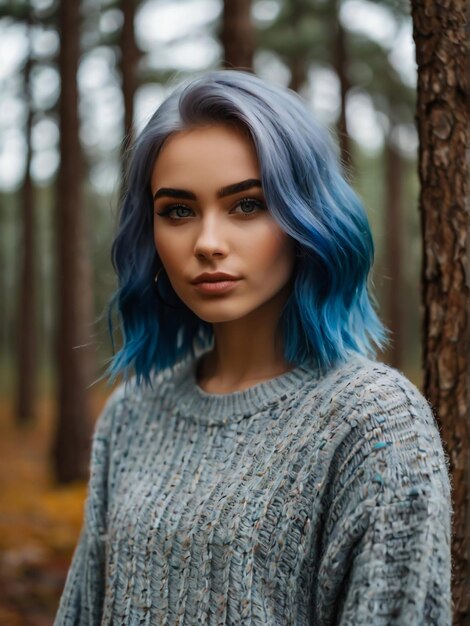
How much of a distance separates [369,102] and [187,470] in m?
11.3

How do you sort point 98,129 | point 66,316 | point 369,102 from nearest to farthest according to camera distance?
1. point 66,316
2. point 369,102
3. point 98,129

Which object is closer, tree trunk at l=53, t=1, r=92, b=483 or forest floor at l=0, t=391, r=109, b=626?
forest floor at l=0, t=391, r=109, b=626

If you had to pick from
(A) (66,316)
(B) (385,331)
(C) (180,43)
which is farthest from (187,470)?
(C) (180,43)

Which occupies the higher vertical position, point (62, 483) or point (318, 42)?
point (318, 42)

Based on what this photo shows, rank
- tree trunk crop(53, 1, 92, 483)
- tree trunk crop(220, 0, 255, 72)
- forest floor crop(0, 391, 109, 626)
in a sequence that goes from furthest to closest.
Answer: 1. tree trunk crop(53, 1, 92, 483)
2. forest floor crop(0, 391, 109, 626)
3. tree trunk crop(220, 0, 255, 72)

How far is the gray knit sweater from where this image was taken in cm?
154

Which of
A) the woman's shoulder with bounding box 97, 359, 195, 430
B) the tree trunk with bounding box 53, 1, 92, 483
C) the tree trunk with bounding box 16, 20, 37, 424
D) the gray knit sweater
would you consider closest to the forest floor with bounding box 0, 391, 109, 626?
the tree trunk with bounding box 53, 1, 92, 483

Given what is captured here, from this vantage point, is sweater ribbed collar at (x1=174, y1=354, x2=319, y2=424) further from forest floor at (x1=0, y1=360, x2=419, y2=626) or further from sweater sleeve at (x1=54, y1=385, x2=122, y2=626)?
forest floor at (x1=0, y1=360, x2=419, y2=626)

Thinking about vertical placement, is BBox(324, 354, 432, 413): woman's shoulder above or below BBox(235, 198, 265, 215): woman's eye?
below

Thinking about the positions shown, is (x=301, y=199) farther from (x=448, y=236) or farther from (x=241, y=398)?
(x=241, y=398)

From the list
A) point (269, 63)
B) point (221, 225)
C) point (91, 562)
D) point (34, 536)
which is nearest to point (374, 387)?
point (221, 225)

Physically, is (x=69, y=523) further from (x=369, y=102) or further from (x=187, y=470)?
(x=369, y=102)

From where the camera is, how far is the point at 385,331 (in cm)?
213

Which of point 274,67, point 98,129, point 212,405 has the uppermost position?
point 274,67
